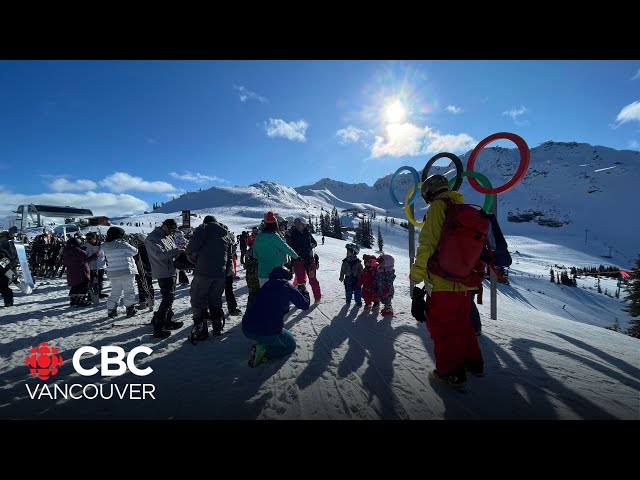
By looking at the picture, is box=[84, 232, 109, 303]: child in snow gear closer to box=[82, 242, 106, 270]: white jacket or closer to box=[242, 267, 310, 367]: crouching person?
box=[82, 242, 106, 270]: white jacket

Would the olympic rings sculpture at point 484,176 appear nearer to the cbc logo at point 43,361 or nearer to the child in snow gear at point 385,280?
the child in snow gear at point 385,280

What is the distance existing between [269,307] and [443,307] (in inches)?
84.8

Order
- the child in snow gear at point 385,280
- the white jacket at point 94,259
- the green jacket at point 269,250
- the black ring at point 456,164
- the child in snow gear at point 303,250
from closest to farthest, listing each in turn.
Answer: the green jacket at point 269,250 → the black ring at point 456,164 → the child in snow gear at point 385,280 → the child in snow gear at point 303,250 → the white jacket at point 94,259

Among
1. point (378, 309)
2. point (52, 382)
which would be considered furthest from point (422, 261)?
point (52, 382)

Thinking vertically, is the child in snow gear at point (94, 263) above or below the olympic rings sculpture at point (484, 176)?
below

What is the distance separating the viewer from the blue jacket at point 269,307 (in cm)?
349

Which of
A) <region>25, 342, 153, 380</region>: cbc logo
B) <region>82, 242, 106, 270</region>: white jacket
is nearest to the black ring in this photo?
<region>25, 342, 153, 380</region>: cbc logo

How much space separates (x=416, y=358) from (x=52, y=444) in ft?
12.1

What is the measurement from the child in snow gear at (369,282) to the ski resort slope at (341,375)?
691 millimetres

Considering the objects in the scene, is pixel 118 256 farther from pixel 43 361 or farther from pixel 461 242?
pixel 461 242

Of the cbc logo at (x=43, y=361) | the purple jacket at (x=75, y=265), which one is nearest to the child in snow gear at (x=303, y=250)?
the cbc logo at (x=43, y=361)

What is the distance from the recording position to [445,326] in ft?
9.28
